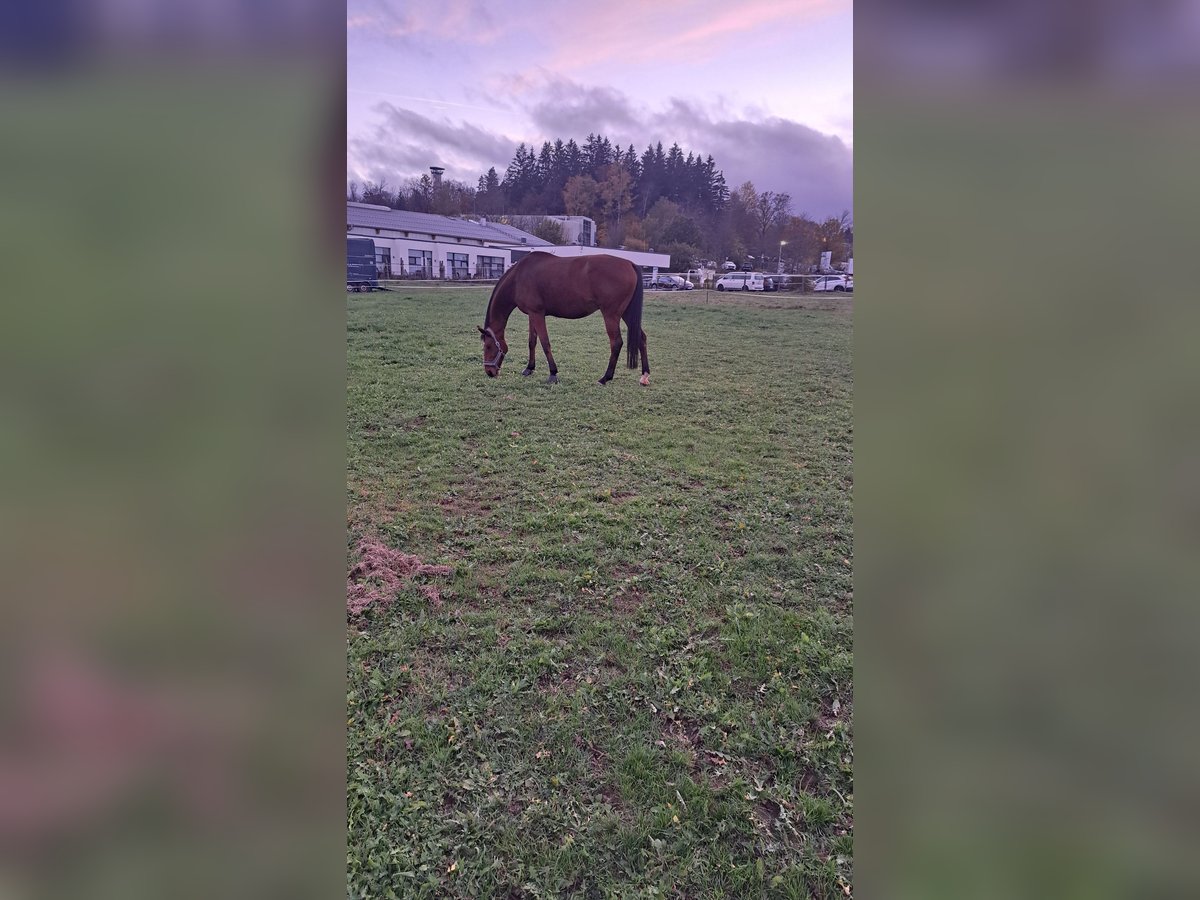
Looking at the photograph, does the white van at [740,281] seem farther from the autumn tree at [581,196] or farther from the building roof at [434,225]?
the building roof at [434,225]

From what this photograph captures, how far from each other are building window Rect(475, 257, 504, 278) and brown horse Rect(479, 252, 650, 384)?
4.2 inches

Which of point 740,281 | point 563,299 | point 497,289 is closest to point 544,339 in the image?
point 563,299

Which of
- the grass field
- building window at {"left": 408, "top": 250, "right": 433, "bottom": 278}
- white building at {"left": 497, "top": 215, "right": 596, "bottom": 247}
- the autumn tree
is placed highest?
the autumn tree

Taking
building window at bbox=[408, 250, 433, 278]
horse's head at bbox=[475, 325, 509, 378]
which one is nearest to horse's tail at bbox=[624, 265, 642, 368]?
horse's head at bbox=[475, 325, 509, 378]

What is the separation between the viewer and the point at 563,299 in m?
6.39

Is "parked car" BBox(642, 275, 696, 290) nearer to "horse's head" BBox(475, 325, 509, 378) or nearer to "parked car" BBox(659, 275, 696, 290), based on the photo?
"parked car" BBox(659, 275, 696, 290)

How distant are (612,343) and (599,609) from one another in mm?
3561

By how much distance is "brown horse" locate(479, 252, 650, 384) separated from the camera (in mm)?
6164
